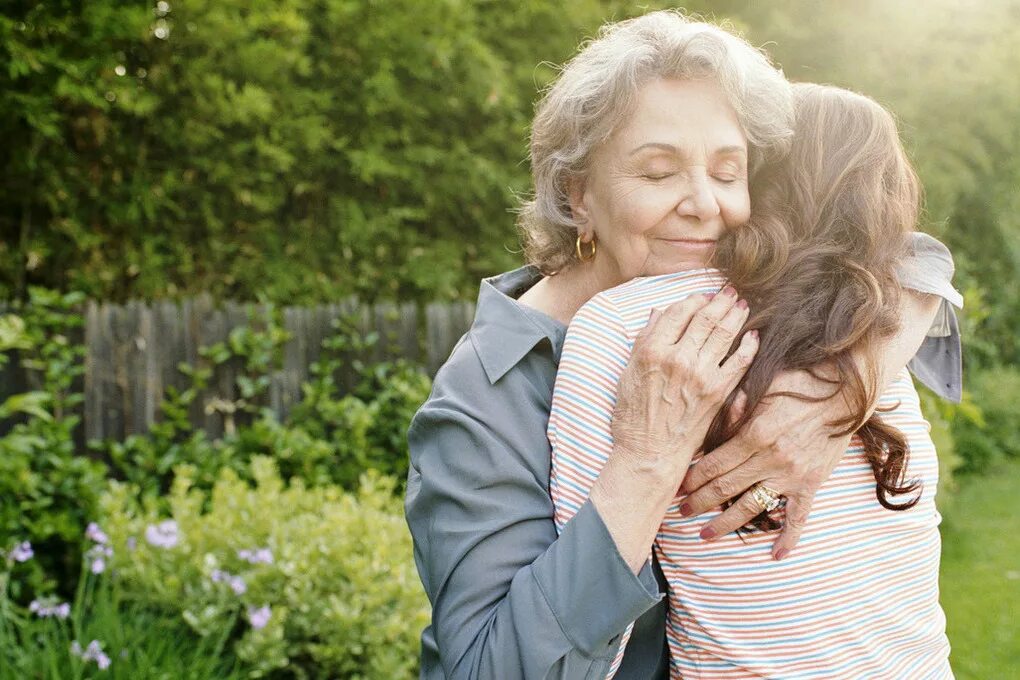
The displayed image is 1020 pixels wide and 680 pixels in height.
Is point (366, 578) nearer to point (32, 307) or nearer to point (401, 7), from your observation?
point (32, 307)

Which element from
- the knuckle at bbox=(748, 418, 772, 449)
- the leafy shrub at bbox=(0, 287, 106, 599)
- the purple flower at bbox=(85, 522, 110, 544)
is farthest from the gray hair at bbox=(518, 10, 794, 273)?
the leafy shrub at bbox=(0, 287, 106, 599)

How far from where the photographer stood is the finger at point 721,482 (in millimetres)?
1345

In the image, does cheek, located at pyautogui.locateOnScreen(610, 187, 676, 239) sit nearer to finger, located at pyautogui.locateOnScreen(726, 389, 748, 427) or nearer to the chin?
the chin

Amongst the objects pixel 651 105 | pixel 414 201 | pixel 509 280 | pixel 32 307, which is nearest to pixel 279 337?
pixel 32 307

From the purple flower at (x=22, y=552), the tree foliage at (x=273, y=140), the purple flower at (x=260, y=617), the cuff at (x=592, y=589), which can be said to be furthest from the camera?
the tree foliage at (x=273, y=140)

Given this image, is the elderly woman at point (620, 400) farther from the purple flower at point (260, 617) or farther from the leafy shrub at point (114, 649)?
the leafy shrub at point (114, 649)

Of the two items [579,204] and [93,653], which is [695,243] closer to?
[579,204]

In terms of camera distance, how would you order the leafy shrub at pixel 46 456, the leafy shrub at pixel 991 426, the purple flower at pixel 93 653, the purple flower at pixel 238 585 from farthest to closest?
1. the leafy shrub at pixel 991 426
2. the leafy shrub at pixel 46 456
3. the purple flower at pixel 238 585
4. the purple flower at pixel 93 653

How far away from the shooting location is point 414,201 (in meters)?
6.17

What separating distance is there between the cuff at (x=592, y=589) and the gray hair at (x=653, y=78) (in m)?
0.67

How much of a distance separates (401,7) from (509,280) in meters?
4.37

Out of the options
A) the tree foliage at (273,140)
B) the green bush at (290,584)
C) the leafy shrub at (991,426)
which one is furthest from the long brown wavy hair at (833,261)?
the leafy shrub at (991,426)

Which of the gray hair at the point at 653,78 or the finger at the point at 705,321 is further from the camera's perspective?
the gray hair at the point at 653,78

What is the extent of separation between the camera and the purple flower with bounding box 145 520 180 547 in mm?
3338
